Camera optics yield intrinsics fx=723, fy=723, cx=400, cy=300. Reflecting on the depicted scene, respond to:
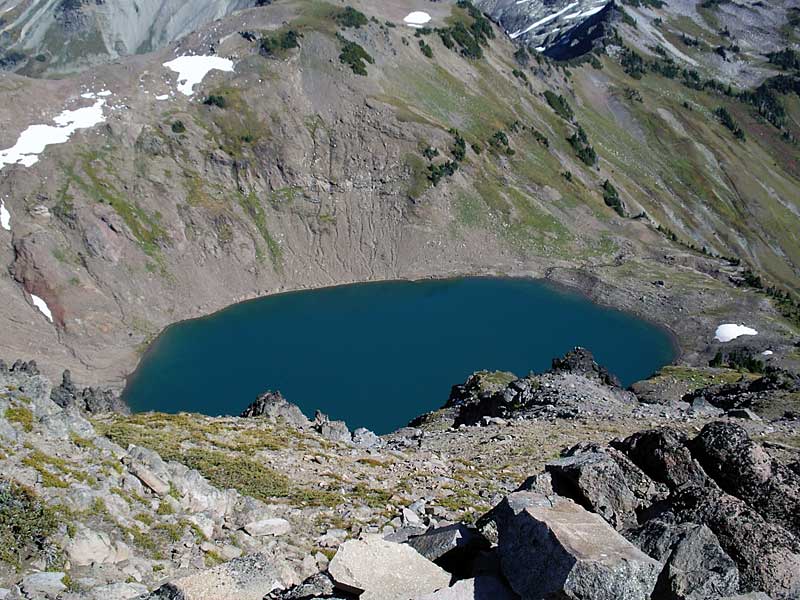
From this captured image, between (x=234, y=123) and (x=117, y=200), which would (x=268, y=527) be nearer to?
(x=117, y=200)

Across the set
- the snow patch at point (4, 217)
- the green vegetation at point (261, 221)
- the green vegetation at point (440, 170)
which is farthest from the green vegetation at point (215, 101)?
the snow patch at point (4, 217)

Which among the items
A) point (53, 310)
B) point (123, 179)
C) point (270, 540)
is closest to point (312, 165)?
point (123, 179)

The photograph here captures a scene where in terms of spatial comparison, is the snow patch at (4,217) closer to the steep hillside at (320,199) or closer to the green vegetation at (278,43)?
the steep hillside at (320,199)

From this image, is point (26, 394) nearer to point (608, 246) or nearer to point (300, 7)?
point (608, 246)

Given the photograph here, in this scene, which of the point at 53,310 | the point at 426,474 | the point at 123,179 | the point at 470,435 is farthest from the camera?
the point at 123,179

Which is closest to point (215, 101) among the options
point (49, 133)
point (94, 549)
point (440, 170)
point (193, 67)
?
point (193, 67)
